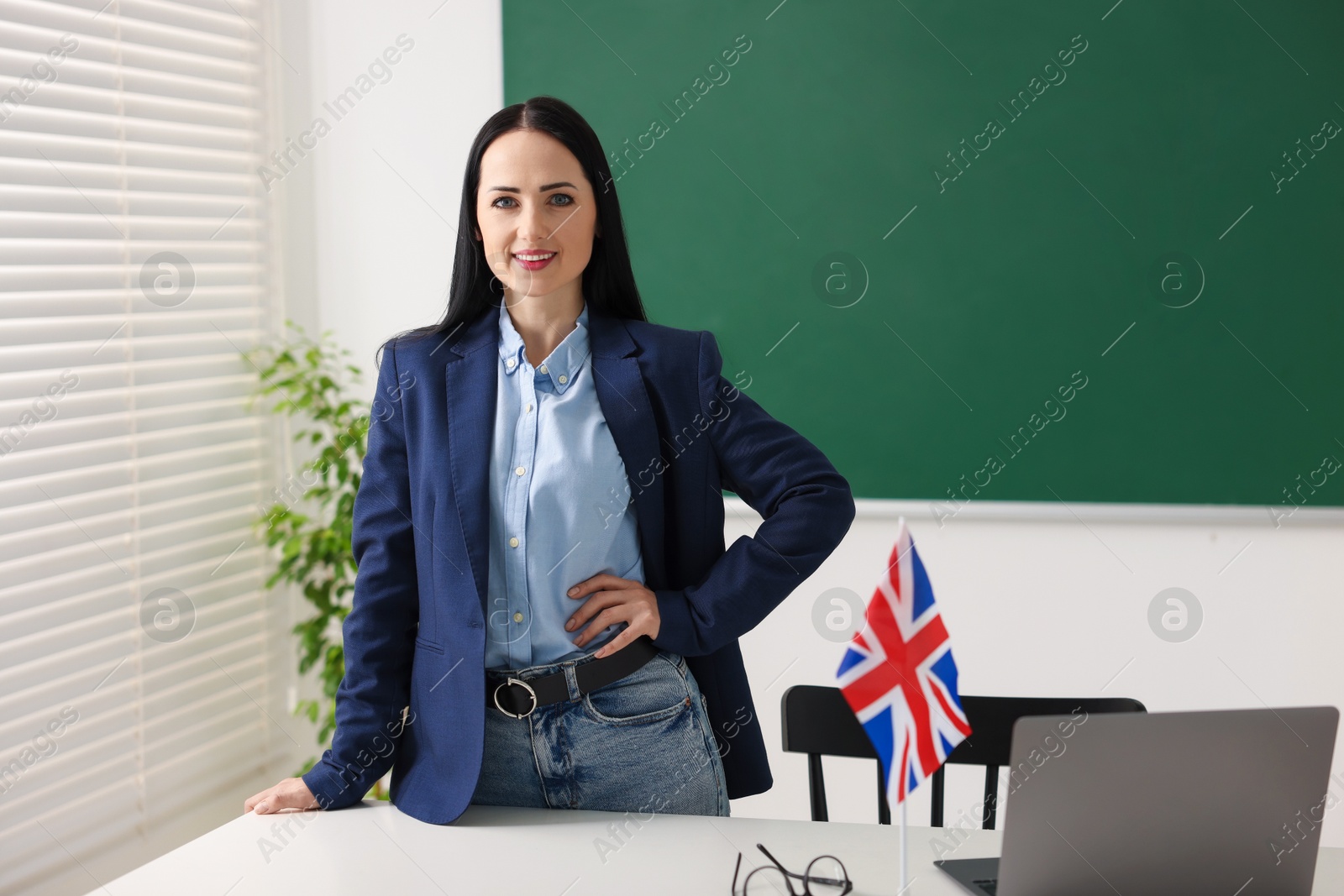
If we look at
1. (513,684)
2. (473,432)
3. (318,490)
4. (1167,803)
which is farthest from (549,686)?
(318,490)

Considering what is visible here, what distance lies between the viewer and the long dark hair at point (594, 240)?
1.57m

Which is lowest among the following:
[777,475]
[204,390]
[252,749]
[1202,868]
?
[252,749]

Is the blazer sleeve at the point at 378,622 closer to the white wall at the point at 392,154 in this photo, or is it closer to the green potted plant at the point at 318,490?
the green potted plant at the point at 318,490

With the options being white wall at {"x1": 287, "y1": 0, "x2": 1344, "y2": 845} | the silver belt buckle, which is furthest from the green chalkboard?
the silver belt buckle

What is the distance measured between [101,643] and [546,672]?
5.70ft

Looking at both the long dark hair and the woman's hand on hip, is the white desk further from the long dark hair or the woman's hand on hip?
the long dark hair

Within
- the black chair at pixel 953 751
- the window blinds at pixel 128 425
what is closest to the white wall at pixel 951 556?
the window blinds at pixel 128 425

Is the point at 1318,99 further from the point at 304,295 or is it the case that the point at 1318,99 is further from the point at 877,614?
the point at 304,295

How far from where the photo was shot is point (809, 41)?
2814 mm

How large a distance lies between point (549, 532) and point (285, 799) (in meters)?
0.54

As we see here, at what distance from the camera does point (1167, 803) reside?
3.62ft

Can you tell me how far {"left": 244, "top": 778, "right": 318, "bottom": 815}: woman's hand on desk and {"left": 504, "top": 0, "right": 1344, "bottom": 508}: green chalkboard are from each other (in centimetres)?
177

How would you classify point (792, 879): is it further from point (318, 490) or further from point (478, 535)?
point (318, 490)

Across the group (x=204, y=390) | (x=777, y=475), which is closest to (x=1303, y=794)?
(x=777, y=475)
